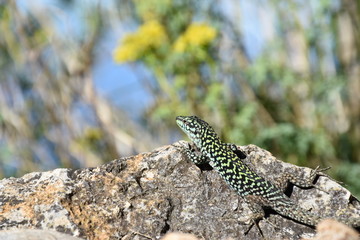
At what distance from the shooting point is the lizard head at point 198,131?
17.0 ft

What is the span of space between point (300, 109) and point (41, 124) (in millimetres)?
5255

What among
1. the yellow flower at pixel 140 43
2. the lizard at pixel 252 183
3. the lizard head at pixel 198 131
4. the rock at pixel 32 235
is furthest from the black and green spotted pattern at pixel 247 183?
the yellow flower at pixel 140 43

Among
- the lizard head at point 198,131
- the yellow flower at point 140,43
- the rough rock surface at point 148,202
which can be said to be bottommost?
the rough rock surface at point 148,202

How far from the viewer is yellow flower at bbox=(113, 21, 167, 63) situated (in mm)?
7366

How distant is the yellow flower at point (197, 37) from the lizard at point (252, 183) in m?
2.38

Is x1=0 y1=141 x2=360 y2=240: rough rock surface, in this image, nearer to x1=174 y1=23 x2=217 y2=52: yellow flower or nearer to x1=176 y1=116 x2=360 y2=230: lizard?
x1=176 y1=116 x2=360 y2=230: lizard

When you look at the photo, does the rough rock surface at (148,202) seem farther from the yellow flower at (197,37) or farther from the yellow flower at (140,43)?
the yellow flower at (140,43)

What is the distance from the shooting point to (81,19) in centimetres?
1111

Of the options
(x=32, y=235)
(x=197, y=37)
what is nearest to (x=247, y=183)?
(x=32, y=235)

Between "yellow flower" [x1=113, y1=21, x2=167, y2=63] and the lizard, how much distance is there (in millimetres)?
2714

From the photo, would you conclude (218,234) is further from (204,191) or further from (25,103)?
(25,103)

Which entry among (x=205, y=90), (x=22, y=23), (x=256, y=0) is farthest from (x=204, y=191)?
(x=22, y=23)

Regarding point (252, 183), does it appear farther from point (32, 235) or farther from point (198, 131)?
point (32, 235)

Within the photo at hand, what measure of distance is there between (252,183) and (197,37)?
3042 mm
